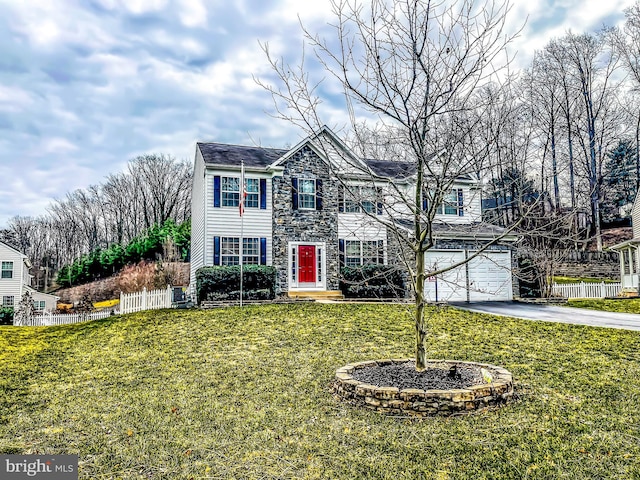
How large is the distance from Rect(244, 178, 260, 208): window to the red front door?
260 centimetres

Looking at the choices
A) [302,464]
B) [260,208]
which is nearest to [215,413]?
[302,464]

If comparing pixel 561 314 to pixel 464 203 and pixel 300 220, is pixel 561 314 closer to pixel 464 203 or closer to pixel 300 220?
pixel 464 203

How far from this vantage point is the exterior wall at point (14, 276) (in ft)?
93.7

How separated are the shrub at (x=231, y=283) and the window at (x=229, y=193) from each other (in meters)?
3.03

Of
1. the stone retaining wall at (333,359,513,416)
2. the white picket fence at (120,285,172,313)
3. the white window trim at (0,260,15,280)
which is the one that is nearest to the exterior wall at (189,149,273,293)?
the white picket fence at (120,285,172,313)

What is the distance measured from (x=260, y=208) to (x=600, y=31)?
92.1ft

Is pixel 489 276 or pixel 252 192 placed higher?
pixel 252 192

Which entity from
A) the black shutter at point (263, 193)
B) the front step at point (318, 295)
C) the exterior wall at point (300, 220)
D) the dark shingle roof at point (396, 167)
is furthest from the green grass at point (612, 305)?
the black shutter at point (263, 193)

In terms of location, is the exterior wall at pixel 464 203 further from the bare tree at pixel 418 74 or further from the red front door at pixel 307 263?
the red front door at pixel 307 263

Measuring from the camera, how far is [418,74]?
215 inches

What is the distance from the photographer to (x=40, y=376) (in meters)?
7.50

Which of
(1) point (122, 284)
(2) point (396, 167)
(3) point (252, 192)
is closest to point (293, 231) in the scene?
(3) point (252, 192)

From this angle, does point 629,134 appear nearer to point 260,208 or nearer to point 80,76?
point 260,208

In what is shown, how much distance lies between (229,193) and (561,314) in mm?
12424
